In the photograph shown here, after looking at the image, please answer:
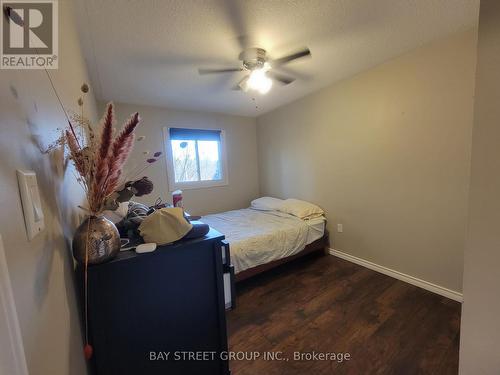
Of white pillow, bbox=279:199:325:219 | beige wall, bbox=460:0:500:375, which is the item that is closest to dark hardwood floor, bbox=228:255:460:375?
beige wall, bbox=460:0:500:375

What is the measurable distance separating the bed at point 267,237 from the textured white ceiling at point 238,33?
1765mm

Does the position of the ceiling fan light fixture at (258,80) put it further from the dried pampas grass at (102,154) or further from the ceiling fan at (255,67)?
the dried pampas grass at (102,154)

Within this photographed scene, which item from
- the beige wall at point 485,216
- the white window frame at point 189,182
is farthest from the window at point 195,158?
the beige wall at point 485,216

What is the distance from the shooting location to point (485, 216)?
887 millimetres

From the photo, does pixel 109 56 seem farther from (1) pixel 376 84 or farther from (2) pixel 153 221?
(1) pixel 376 84

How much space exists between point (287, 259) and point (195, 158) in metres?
2.20

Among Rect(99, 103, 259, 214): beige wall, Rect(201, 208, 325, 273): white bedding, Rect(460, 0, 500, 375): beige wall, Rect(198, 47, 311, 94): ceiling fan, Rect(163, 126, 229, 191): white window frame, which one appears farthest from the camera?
Rect(163, 126, 229, 191): white window frame

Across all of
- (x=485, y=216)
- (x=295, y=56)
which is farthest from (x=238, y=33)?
(x=485, y=216)

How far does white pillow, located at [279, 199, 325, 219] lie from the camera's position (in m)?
2.96

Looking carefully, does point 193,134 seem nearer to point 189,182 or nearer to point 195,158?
point 195,158

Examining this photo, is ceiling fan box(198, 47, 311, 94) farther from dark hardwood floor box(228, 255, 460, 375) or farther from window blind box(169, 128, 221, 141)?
dark hardwood floor box(228, 255, 460, 375)

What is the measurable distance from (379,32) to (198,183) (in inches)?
116

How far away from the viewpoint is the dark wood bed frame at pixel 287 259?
224cm

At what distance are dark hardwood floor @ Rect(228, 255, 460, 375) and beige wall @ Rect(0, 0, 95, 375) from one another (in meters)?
1.21
